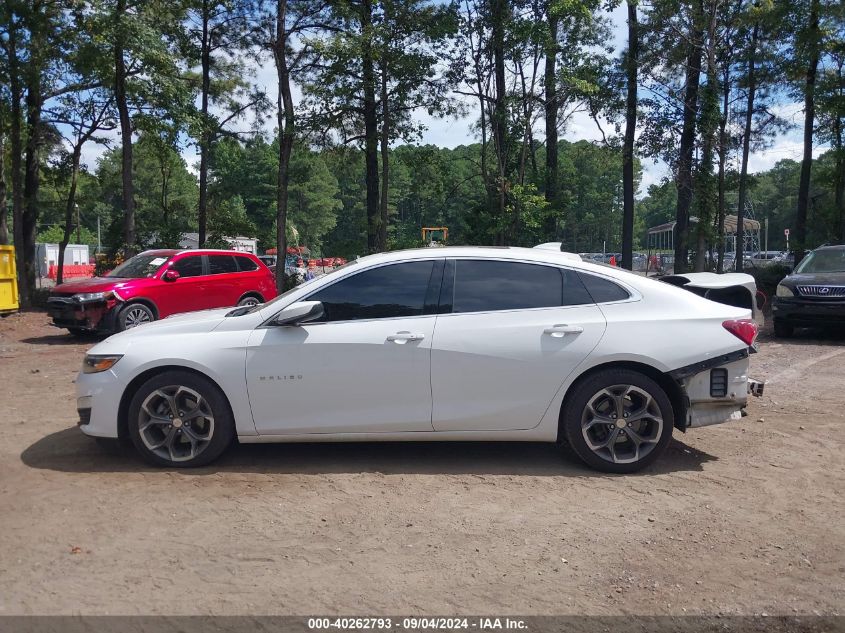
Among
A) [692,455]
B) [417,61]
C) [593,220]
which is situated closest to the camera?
[692,455]

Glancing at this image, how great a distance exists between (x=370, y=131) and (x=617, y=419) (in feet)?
56.3

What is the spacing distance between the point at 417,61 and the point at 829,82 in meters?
12.7

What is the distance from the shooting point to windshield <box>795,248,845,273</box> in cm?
1288

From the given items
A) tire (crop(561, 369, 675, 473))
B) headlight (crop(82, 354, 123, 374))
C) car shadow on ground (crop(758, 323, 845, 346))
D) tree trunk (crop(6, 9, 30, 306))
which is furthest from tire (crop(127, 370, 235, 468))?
tree trunk (crop(6, 9, 30, 306))

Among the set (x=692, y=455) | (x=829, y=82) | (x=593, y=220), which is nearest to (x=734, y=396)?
(x=692, y=455)

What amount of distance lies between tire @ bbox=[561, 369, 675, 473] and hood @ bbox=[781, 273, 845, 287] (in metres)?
8.72

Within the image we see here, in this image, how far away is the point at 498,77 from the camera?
1988 centimetres

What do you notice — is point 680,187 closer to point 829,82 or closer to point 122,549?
point 829,82

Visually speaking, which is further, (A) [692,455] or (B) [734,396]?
(A) [692,455]

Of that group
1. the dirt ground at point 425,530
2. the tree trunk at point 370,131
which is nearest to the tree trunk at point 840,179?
the tree trunk at point 370,131

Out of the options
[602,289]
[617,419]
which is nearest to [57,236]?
[602,289]

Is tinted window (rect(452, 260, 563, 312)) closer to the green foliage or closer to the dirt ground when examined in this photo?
the dirt ground

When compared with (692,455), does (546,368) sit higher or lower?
higher

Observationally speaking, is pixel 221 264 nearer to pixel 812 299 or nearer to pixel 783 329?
pixel 783 329
